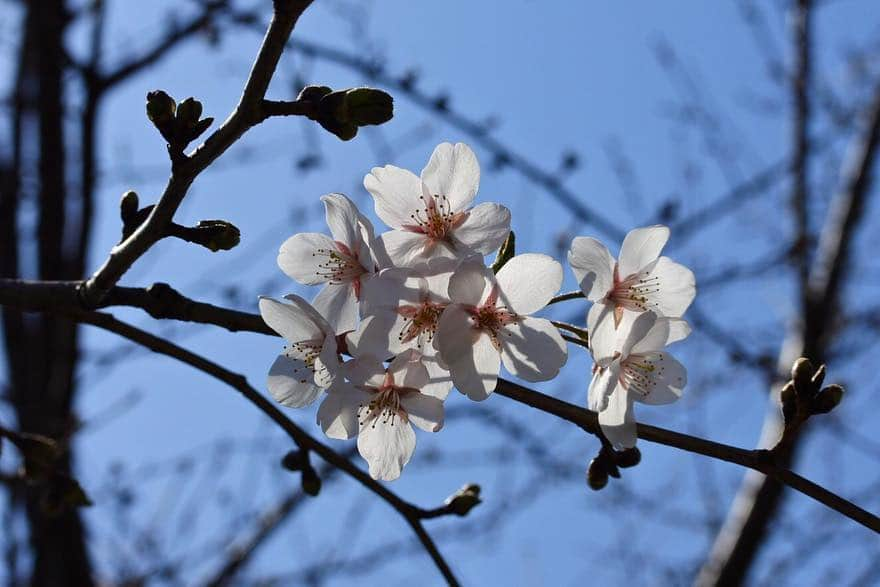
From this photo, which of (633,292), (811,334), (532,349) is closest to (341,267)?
(532,349)

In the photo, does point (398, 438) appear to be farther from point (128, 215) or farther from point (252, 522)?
point (252, 522)

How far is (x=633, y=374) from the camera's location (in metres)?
1.42

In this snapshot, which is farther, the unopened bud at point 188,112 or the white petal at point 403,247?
the white petal at point 403,247

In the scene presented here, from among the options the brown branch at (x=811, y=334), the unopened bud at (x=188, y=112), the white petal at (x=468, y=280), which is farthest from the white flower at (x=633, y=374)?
the brown branch at (x=811, y=334)

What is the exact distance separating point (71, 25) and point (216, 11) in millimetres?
798

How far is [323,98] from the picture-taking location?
1151mm

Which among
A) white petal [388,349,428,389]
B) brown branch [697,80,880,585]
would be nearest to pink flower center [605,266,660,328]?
white petal [388,349,428,389]

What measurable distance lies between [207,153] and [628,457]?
32.4 inches

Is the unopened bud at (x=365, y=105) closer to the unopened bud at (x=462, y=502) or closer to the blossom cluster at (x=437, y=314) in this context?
the blossom cluster at (x=437, y=314)

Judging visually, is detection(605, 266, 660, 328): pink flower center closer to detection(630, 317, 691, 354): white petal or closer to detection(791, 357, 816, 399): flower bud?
detection(630, 317, 691, 354): white petal

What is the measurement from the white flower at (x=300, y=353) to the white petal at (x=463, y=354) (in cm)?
16

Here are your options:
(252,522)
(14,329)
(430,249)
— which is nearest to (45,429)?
(14,329)

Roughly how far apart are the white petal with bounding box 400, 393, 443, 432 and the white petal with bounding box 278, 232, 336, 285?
27 cm

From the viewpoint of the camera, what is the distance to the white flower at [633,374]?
1.31 metres
